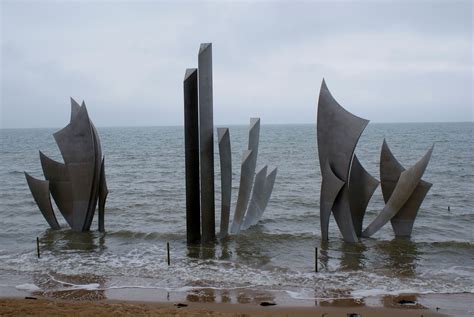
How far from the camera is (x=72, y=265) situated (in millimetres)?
13508

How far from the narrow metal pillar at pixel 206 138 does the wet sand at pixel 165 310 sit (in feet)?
13.2

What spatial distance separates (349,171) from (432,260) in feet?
11.2

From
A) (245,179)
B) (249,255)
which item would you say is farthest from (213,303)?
(245,179)

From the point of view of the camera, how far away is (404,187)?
14266 mm

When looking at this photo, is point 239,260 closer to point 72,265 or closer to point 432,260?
point 72,265

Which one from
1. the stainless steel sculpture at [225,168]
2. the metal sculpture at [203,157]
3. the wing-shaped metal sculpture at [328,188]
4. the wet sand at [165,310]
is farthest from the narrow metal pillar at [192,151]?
the wet sand at [165,310]

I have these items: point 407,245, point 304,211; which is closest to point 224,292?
point 407,245

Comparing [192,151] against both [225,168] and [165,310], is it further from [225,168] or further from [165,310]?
[165,310]

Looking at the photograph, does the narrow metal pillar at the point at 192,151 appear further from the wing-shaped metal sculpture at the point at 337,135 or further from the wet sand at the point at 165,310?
the wet sand at the point at 165,310

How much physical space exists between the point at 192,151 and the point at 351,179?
15.6 feet

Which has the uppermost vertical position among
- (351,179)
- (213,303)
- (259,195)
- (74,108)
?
(74,108)

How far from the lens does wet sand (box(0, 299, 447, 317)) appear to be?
9.45 m

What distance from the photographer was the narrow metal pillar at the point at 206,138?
13461 mm

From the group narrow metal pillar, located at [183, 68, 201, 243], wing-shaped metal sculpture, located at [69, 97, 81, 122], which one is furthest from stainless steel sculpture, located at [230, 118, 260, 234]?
wing-shaped metal sculpture, located at [69, 97, 81, 122]
